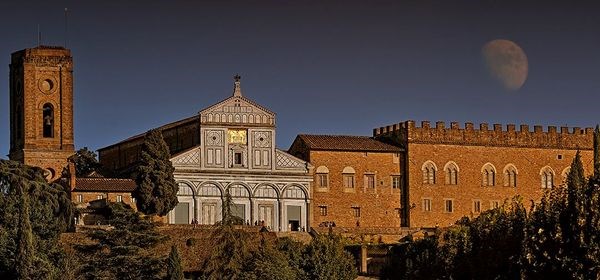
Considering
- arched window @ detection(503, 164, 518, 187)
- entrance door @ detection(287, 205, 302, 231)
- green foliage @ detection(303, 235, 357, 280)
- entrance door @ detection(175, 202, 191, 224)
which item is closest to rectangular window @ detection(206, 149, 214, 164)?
entrance door @ detection(175, 202, 191, 224)

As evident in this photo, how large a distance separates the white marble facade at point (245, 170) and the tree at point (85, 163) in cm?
816

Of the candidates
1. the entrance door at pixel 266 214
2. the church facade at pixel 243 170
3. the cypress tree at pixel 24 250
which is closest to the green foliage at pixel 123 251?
the cypress tree at pixel 24 250

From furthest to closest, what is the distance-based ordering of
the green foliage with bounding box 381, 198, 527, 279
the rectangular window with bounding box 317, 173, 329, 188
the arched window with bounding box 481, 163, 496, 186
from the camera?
1. the arched window with bounding box 481, 163, 496, 186
2. the rectangular window with bounding box 317, 173, 329, 188
3. the green foliage with bounding box 381, 198, 527, 279

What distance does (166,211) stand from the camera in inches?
3241

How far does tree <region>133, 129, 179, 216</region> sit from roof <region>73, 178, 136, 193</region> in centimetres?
175

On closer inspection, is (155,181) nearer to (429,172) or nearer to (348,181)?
(348,181)

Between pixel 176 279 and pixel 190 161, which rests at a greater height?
pixel 190 161

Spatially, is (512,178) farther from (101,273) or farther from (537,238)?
(537,238)

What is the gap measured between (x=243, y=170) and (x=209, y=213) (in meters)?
3.06

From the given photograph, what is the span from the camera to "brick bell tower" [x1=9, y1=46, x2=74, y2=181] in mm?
88812

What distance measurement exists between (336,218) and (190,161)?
28.1 ft

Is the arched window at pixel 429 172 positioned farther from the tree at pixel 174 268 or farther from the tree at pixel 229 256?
the tree at pixel 174 268

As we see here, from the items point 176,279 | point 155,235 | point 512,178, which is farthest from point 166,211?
point 512,178

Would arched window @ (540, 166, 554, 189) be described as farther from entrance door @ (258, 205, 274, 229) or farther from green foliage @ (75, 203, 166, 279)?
green foliage @ (75, 203, 166, 279)
